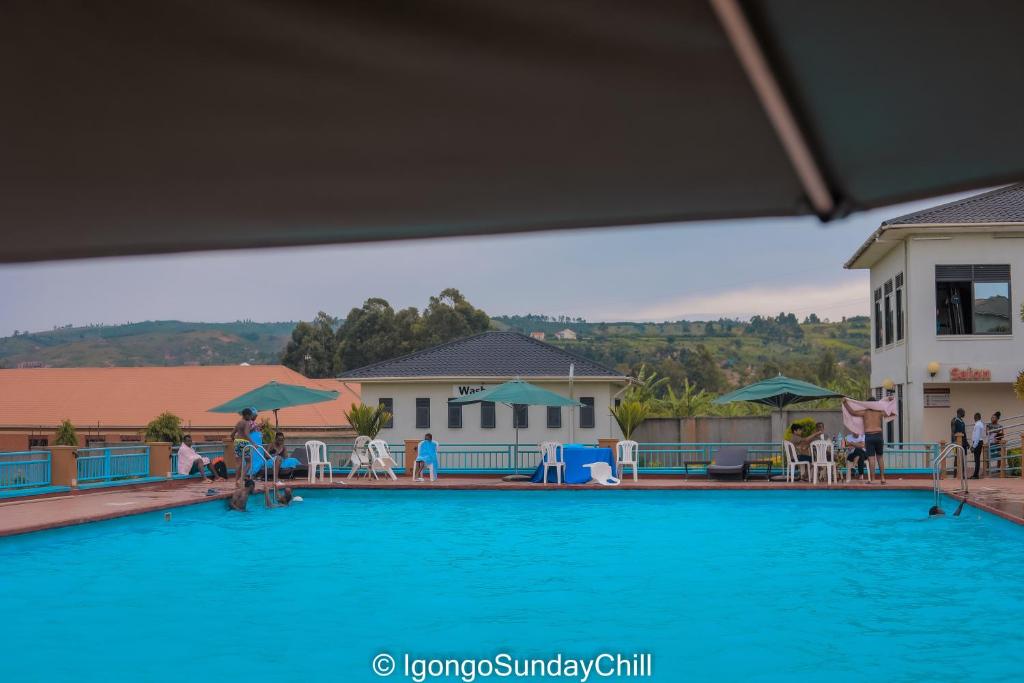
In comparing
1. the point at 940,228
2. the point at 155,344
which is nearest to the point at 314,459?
the point at 940,228

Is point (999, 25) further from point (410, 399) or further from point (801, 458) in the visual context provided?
point (410, 399)

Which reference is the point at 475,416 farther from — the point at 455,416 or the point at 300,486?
the point at 300,486

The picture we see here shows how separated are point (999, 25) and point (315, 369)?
258 ft

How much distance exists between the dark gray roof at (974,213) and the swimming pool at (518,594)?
10.1 m

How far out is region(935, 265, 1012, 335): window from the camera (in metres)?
26.0

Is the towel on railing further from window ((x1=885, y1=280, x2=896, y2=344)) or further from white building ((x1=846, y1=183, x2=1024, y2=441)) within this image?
window ((x1=885, y1=280, x2=896, y2=344))

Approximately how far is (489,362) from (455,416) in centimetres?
310

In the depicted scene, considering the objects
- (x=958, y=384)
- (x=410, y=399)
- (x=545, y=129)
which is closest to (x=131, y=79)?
(x=545, y=129)

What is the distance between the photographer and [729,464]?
24297mm

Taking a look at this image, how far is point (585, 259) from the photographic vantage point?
293ft

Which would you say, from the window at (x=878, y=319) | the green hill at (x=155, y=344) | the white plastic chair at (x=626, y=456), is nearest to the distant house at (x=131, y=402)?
the white plastic chair at (x=626, y=456)

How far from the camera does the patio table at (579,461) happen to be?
79.4 ft

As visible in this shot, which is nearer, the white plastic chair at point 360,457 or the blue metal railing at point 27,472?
the blue metal railing at point 27,472

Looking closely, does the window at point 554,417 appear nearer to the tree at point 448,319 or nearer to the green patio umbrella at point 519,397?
the green patio umbrella at point 519,397
